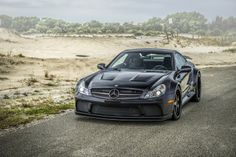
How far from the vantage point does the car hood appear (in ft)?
29.6

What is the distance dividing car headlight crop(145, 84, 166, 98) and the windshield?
135 cm

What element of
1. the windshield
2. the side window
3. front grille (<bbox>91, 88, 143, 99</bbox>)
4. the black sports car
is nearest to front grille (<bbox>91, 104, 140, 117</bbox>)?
the black sports car

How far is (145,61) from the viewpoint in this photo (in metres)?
10.6

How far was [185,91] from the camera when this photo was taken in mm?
10836

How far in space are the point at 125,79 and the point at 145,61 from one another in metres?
1.48

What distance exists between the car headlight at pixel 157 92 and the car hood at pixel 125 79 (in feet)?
0.49

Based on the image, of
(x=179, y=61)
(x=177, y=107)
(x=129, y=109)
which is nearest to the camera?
(x=129, y=109)

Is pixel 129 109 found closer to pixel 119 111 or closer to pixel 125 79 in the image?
pixel 119 111

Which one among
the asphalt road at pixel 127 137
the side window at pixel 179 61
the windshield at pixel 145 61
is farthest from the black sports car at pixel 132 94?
the side window at pixel 179 61

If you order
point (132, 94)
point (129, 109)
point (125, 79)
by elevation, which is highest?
point (125, 79)

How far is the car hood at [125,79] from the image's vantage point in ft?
29.6

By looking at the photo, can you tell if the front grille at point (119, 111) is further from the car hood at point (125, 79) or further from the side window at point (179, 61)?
the side window at point (179, 61)

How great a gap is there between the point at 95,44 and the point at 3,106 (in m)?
31.1

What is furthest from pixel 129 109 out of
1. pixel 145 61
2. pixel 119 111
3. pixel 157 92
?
pixel 145 61
